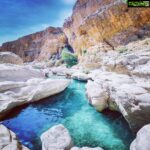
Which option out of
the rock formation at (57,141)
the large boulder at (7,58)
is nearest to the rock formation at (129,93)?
the rock formation at (57,141)

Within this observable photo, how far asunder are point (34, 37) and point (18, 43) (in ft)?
29.6

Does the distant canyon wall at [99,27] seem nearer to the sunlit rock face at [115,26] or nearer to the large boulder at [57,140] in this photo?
the sunlit rock face at [115,26]

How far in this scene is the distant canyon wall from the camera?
36.8 m

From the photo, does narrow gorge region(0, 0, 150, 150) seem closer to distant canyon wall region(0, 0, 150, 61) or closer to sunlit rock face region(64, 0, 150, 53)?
sunlit rock face region(64, 0, 150, 53)

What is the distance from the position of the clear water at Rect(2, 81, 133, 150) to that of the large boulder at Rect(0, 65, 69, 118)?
→ 0.66 metres

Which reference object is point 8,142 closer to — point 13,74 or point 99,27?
point 13,74

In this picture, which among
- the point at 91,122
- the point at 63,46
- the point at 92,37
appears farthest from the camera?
the point at 63,46

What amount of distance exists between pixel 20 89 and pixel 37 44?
248ft

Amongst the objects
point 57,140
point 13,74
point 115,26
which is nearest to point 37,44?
point 115,26

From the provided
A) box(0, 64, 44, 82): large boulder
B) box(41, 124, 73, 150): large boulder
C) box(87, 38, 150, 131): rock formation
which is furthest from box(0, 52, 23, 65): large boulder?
box(41, 124, 73, 150): large boulder

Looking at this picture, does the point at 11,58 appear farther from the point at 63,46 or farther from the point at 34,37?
the point at 34,37

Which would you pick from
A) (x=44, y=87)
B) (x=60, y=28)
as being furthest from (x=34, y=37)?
(x=44, y=87)

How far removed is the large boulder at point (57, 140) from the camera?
698 centimetres

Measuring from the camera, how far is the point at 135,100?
8.12 m
